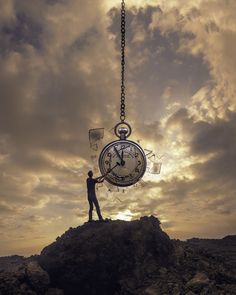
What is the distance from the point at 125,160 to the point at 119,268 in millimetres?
4963

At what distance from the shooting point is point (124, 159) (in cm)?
1395

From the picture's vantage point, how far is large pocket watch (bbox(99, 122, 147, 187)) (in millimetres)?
13914

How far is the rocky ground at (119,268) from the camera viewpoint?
1505 centimetres

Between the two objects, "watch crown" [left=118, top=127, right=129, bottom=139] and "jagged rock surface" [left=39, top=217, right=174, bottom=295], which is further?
"jagged rock surface" [left=39, top=217, right=174, bottom=295]

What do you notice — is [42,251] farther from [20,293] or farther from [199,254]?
[199,254]

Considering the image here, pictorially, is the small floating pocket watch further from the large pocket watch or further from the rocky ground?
the rocky ground

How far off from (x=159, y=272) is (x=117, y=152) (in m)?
5.56

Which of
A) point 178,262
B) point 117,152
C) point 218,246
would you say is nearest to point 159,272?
point 178,262

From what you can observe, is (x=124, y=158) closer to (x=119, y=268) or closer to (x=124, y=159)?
(x=124, y=159)

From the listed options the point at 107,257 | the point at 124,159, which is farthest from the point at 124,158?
the point at 107,257

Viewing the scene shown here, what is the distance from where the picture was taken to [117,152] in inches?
548

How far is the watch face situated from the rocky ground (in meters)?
3.85

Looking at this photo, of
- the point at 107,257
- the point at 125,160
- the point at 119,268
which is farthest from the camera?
the point at 107,257

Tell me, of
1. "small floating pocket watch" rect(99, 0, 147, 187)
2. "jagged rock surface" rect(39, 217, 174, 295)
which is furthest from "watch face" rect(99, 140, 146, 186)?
"jagged rock surface" rect(39, 217, 174, 295)
